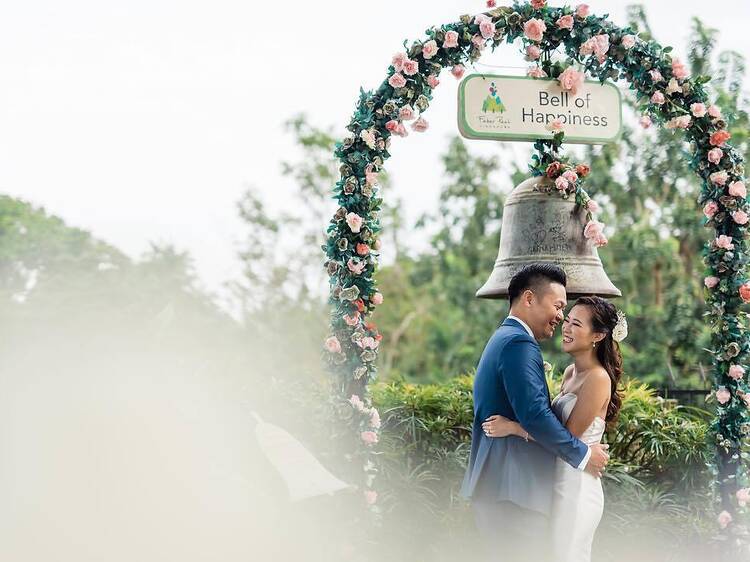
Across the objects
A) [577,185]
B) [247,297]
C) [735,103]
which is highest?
[735,103]

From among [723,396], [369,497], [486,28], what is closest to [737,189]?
[723,396]

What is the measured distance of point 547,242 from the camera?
4.73 metres

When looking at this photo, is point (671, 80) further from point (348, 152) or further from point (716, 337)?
point (348, 152)

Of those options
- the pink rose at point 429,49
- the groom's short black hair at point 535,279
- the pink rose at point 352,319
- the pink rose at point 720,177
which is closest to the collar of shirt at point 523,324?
the groom's short black hair at point 535,279

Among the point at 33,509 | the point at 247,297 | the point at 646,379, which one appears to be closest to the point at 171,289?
the point at 247,297

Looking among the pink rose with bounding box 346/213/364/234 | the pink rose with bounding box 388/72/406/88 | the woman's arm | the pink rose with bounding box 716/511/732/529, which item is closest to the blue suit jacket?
the woman's arm

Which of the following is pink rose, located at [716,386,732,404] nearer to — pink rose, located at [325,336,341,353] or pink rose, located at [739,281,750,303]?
pink rose, located at [739,281,750,303]

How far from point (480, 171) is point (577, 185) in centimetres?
1076

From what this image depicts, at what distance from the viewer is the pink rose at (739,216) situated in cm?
551

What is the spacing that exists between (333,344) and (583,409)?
154 cm

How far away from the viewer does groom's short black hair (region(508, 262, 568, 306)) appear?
4.07 m

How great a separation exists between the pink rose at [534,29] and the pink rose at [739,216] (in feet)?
5.79

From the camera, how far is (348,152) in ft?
16.3

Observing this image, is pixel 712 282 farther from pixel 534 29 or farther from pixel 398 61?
pixel 398 61
